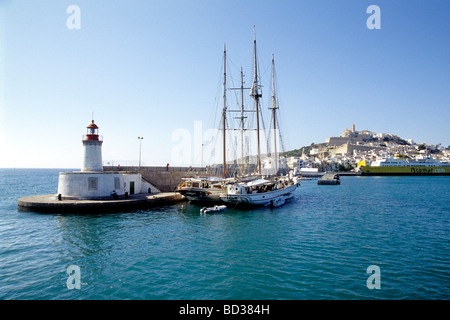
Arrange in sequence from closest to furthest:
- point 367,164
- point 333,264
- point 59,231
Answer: point 333,264 < point 59,231 < point 367,164

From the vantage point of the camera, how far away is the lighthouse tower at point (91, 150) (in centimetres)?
2915

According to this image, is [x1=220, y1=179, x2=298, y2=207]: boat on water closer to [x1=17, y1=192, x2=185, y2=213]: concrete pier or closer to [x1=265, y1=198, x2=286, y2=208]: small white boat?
[x1=265, y1=198, x2=286, y2=208]: small white boat

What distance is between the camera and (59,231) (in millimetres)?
19062

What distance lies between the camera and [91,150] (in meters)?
29.3

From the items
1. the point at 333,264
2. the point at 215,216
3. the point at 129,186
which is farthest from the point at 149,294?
the point at 129,186

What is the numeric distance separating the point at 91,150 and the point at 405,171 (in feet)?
474

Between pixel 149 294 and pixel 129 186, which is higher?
pixel 129 186

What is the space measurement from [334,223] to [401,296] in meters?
13.5

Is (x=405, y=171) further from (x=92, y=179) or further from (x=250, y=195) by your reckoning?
(x=92, y=179)

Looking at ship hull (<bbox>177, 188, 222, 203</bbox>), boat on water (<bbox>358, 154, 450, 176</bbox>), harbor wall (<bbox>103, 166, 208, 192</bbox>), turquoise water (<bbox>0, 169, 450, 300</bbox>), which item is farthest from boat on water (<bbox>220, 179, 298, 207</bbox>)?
boat on water (<bbox>358, 154, 450, 176</bbox>)

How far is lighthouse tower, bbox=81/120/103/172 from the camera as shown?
1148 inches

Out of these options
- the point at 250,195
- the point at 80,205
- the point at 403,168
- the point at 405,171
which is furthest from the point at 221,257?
the point at 405,171

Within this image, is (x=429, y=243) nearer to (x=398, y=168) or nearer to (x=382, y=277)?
(x=382, y=277)

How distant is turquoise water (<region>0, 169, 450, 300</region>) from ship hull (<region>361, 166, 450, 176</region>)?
114622 mm
